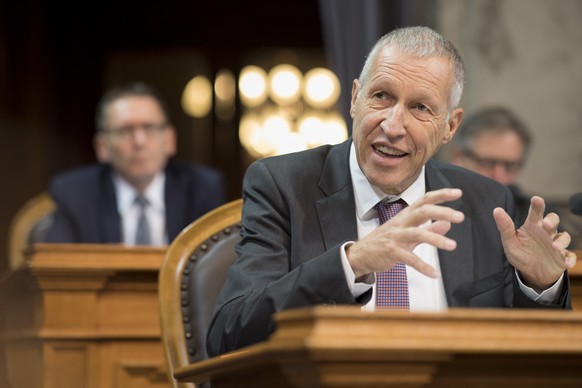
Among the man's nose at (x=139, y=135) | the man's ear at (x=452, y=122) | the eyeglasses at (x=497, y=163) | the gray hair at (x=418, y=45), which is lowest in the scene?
the eyeglasses at (x=497, y=163)

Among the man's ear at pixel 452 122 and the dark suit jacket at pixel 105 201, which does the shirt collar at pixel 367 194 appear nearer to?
the man's ear at pixel 452 122

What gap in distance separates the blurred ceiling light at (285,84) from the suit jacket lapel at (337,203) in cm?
793

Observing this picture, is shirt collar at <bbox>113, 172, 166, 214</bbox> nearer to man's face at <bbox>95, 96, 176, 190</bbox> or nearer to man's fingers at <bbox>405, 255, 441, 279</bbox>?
man's face at <bbox>95, 96, 176, 190</bbox>

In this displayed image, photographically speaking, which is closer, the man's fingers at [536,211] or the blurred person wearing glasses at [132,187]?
the man's fingers at [536,211]

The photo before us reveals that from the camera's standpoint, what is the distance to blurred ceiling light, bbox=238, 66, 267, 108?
1058cm

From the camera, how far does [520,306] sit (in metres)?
2.57

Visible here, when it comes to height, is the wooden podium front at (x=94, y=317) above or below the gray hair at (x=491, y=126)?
below

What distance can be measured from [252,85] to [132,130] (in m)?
5.17

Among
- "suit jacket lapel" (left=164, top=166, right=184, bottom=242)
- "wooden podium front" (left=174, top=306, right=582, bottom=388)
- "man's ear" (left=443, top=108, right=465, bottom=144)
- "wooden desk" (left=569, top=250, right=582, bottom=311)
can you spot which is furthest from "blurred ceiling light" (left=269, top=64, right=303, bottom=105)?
"wooden podium front" (left=174, top=306, right=582, bottom=388)

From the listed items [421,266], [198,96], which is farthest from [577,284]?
[198,96]

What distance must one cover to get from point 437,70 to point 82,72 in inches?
321

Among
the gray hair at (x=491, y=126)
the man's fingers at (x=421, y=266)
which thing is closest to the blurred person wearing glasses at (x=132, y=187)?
the gray hair at (x=491, y=126)

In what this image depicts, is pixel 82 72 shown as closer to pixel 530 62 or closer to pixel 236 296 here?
pixel 530 62

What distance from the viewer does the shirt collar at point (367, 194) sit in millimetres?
2748
